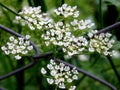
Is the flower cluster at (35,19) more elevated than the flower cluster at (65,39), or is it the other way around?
the flower cluster at (35,19)

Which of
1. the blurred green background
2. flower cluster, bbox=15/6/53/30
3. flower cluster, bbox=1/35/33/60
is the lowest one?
the blurred green background

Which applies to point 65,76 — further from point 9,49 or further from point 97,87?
point 97,87

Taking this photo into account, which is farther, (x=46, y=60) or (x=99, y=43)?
(x=46, y=60)

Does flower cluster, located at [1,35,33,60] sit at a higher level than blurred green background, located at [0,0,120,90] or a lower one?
higher

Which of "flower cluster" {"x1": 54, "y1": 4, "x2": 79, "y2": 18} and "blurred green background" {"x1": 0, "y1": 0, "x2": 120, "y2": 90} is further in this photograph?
"blurred green background" {"x1": 0, "y1": 0, "x2": 120, "y2": 90}

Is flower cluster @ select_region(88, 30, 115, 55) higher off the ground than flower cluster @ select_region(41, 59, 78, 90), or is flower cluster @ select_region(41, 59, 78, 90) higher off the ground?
flower cluster @ select_region(88, 30, 115, 55)

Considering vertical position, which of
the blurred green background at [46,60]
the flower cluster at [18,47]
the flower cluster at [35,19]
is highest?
the flower cluster at [35,19]

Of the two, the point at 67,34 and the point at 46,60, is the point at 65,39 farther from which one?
the point at 46,60

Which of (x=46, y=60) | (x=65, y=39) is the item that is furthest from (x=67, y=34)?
(x=46, y=60)

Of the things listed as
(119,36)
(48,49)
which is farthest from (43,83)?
(48,49)

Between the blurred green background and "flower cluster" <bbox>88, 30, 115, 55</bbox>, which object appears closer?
"flower cluster" <bbox>88, 30, 115, 55</bbox>

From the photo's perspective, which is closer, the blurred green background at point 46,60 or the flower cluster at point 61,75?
the flower cluster at point 61,75
